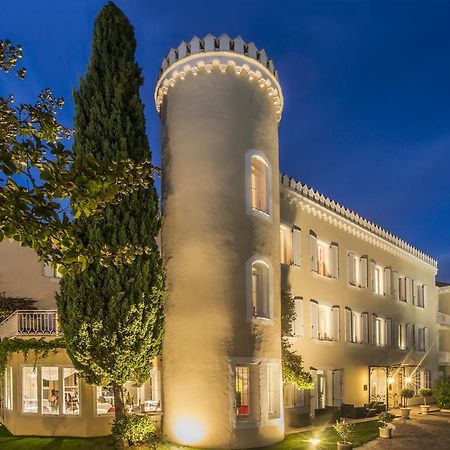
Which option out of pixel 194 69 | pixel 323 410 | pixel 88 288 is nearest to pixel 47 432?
pixel 88 288

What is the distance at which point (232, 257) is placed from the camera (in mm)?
17141

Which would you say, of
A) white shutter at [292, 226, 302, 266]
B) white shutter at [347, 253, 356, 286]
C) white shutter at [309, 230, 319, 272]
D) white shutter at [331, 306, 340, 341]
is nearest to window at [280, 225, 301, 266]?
white shutter at [292, 226, 302, 266]

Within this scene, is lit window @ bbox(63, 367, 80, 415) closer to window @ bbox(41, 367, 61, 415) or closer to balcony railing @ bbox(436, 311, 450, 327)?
window @ bbox(41, 367, 61, 415)

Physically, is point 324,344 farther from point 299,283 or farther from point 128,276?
point 128,276

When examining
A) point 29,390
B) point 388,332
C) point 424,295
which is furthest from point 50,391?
point 424,295

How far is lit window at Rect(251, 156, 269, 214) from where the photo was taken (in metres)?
18.9

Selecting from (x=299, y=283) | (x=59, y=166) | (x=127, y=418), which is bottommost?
(x=127, y=418)

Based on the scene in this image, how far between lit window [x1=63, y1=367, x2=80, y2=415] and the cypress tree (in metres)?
2.57

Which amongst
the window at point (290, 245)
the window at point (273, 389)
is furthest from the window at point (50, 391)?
the window at point (290, 245)

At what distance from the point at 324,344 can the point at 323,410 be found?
2.95 meters

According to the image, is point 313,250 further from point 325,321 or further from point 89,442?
point 89,442

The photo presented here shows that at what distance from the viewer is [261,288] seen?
18484 millimetres

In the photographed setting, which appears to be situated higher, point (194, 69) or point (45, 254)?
point (194, 69)

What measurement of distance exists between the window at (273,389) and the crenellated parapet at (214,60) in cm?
977
